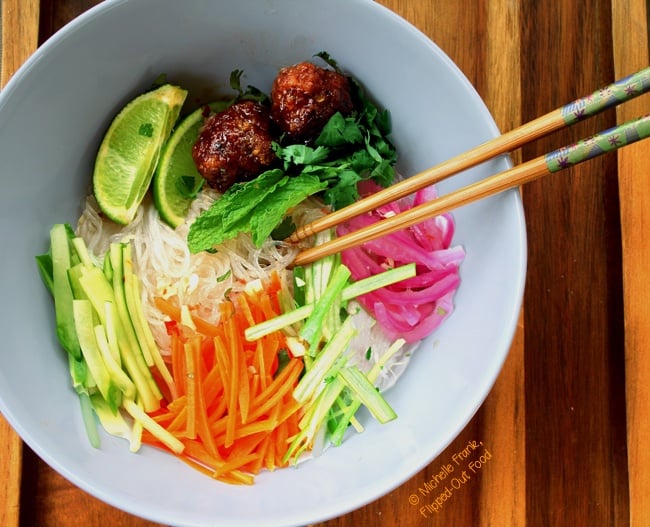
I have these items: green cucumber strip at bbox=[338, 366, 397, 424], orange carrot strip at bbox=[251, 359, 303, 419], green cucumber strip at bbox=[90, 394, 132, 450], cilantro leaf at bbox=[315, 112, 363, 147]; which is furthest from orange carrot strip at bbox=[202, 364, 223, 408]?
cilantro leaf at bbox=[315, 112, 363, 147]

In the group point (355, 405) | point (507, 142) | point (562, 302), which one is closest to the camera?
point (507, 142)

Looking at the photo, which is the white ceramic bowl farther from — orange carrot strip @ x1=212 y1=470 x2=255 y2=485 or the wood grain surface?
the wood grain surface

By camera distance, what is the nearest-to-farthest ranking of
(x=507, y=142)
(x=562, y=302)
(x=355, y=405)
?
1. (x=507, y=142)
2. (x=355, y=405)
3. (x=562, y=302)

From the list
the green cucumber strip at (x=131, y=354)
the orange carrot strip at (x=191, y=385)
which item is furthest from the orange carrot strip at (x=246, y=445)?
the green cucumber strip at (x=131, y=354)

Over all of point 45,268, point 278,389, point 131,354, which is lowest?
point 278,389

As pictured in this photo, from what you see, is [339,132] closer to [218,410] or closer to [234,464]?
[218,410]

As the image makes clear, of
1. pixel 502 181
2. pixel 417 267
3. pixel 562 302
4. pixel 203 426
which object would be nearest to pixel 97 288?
pixel 203 426

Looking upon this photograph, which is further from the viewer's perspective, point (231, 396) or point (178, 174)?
point (178, 174)
